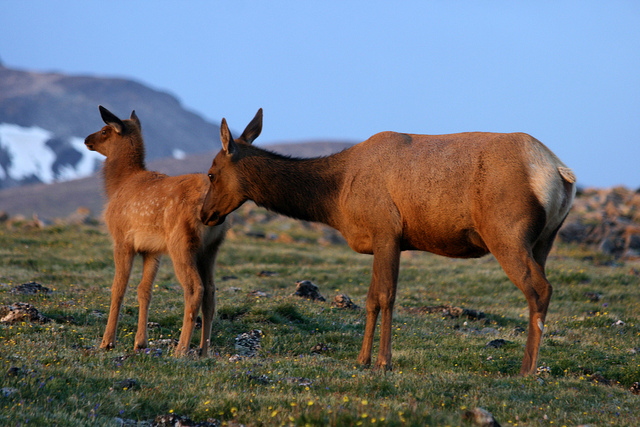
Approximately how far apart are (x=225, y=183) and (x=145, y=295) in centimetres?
229

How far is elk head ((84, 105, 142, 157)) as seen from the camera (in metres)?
11.2

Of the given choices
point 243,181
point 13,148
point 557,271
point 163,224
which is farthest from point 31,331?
point 13,148

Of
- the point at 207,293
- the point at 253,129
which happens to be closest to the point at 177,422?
the point at 207,293

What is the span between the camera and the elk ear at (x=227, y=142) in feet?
30.3

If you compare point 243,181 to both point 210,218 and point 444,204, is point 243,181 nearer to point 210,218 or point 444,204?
point 210,218

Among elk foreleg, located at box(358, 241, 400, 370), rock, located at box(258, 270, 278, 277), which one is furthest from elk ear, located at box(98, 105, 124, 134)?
rock, located at box(258, 270, 278, 277)

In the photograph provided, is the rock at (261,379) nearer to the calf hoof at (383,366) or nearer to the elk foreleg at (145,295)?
the calf hoof at (383,366)

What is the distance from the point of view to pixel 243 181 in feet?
31.4

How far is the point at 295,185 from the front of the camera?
965cm

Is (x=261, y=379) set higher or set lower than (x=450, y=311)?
higher

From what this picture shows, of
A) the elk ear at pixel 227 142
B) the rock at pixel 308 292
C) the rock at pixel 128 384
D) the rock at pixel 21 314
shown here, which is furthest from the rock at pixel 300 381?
the rock at pixel 308 292

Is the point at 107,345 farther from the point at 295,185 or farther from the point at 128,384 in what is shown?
the point at 295,185

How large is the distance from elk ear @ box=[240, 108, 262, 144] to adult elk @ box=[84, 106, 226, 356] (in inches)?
37.2

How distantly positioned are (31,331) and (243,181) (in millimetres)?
4124
